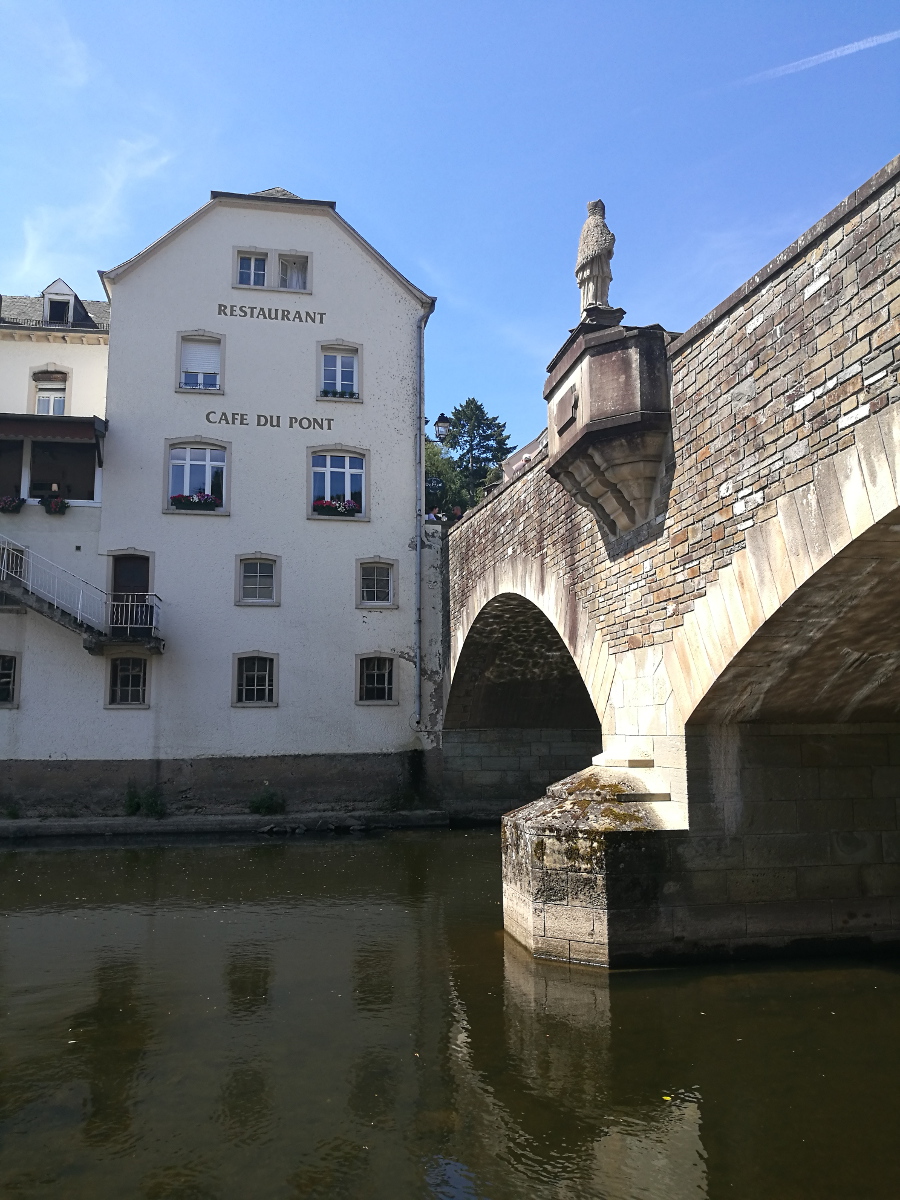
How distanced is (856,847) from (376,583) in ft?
43.1

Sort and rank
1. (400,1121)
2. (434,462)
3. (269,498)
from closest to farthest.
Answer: (400,1121)
(269,498)
(434,462)

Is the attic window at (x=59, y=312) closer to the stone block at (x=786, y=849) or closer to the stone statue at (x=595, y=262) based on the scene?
the stone statue at (x=595, y=262)

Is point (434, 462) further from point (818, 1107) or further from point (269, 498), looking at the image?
point (818, 1107)

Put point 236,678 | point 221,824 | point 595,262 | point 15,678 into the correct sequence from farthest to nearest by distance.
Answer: point 236,678, point 15,678, point 221,824, point 595,262

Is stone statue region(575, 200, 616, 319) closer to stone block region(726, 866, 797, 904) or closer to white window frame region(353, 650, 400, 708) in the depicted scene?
stone block region(726, 866, 797, 904)

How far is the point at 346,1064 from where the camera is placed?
5840 mm

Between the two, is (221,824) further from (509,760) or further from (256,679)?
(509,760)

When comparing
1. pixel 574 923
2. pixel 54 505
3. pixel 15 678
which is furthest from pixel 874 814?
pixel 54 505

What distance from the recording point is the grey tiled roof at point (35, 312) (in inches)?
842

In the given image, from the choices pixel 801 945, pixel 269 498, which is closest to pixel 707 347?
pixel 801 945

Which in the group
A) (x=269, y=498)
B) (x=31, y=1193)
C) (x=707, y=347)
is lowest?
(x=31, y=1193)

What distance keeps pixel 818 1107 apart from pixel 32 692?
1639 centimetres

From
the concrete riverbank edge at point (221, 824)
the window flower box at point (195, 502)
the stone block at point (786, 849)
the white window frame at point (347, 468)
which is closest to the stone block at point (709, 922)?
the stone block at point (786, 849)

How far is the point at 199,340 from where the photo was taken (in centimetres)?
1977
